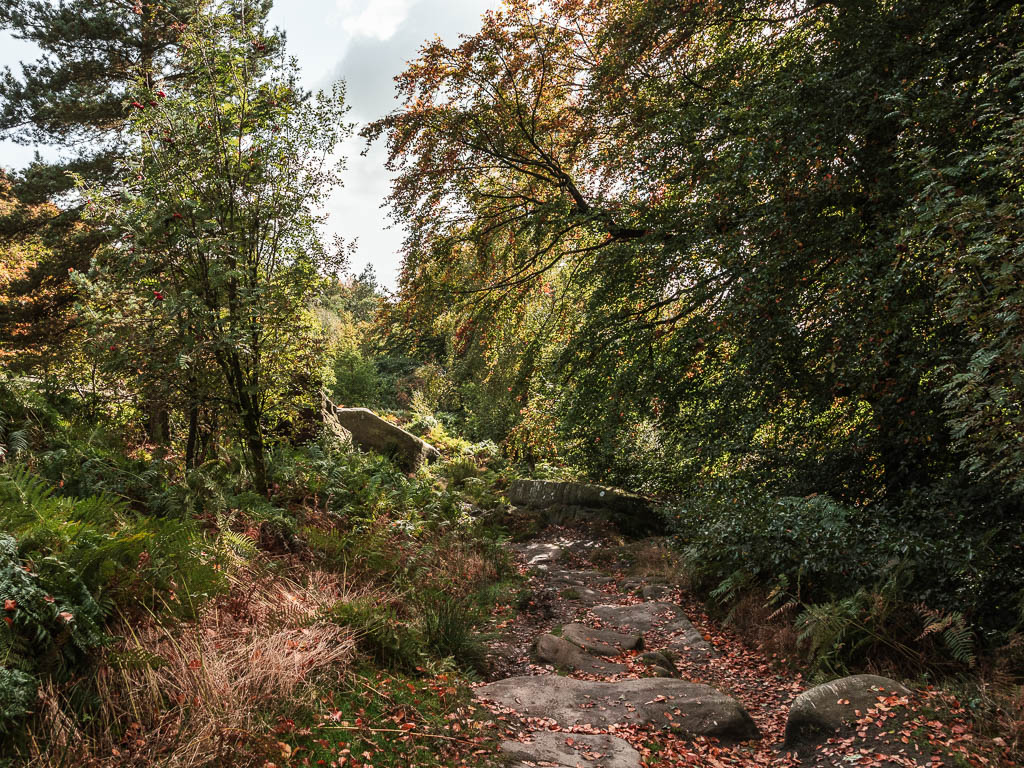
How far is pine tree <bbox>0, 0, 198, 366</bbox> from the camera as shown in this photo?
36.4ft

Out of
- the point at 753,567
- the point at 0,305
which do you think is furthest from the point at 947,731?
the point at 0,305

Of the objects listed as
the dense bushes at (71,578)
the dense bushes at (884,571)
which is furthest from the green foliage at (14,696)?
the dense bushes at (884,571)

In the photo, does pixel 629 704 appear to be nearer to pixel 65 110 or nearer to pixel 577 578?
pixel 577 578

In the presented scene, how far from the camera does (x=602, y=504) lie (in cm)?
1205

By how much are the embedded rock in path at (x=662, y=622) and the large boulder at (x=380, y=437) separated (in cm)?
733

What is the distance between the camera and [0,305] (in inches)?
480

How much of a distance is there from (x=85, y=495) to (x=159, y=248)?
2501 millimetres

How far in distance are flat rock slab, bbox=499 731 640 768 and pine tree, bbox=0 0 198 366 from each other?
1185 centimetres

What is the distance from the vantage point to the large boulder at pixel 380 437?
534 inches

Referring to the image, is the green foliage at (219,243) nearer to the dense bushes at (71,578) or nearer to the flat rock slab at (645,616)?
the dense bushes at (71,578)

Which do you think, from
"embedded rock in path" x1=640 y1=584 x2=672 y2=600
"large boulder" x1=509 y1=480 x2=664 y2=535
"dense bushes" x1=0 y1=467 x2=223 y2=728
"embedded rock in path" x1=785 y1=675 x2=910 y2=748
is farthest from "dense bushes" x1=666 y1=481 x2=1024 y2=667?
"dense bushes" x1=0 y1=467 x2=223 y2=728

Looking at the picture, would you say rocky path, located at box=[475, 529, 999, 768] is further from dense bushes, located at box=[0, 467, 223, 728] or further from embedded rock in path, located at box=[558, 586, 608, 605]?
dense bushes, located at box=[0, 467, 223, 728]

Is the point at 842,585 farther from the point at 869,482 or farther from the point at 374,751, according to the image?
the point at 374,751

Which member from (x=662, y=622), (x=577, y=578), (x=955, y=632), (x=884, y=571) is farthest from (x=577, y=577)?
(x=955, y=632)
